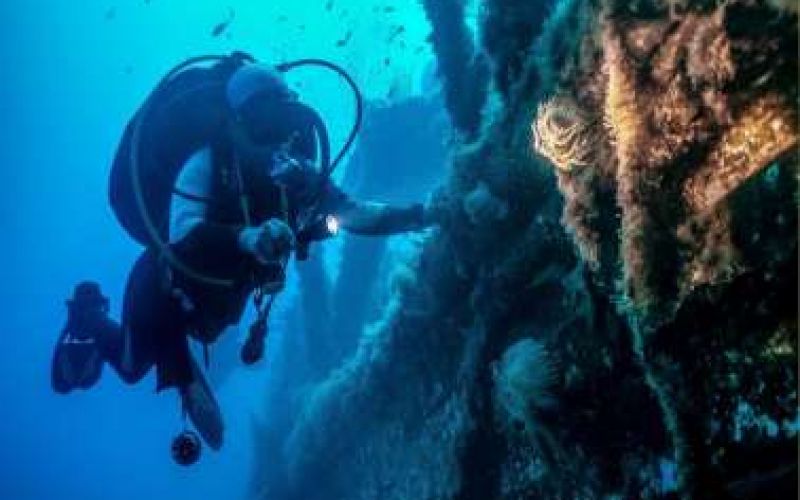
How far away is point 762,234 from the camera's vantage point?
6.31 ft

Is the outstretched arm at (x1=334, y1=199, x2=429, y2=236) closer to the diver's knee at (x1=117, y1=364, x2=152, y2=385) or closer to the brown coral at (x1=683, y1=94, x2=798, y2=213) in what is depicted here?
the diver's knee at (x1=117, y1=364, x2=152, y2=385)

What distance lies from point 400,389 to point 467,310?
172 cm

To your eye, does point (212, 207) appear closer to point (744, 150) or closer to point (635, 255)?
point (635, 255)

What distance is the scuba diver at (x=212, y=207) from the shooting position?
4.76m

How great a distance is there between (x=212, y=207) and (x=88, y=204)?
78.5 meters

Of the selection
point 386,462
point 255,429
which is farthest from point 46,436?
point 386,462

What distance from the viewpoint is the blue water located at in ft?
198

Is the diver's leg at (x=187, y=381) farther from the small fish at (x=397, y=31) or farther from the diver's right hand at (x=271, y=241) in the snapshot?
the small fish at (x=397, y=31)

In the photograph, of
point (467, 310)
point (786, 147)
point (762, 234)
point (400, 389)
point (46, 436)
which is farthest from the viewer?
point (46, 436)

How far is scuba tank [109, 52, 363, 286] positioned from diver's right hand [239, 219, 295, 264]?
816 mm

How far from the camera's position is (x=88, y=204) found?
252 feet

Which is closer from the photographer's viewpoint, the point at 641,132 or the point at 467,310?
the point at 641,132

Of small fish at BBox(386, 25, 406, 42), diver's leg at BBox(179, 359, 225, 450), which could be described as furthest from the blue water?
diver's leg at BBox(179, 359, 225, 450)

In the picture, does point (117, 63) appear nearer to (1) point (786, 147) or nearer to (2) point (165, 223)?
(2) point (165, 223)
